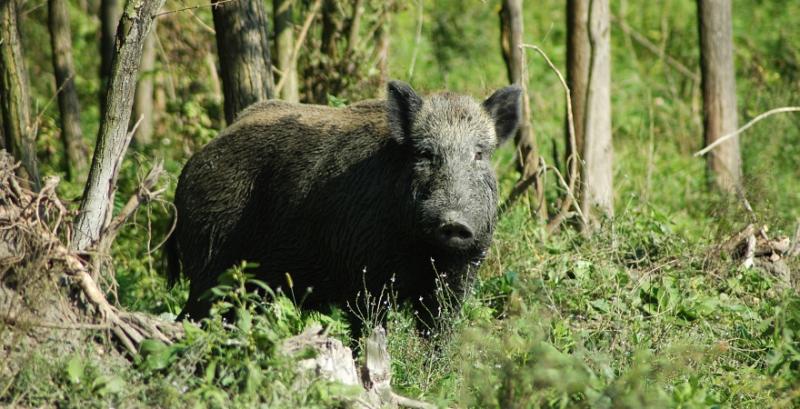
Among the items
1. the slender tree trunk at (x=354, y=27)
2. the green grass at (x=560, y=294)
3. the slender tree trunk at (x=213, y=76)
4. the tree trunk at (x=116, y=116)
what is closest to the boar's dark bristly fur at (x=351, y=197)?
the green grass at (x=560, y=294)

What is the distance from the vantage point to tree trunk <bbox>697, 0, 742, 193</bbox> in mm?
8734

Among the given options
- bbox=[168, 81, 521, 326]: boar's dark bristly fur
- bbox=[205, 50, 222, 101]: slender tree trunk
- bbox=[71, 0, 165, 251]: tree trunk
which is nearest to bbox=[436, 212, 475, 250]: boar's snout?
bbox=[168, 81, 521, 326]: boar's dark bristly fur

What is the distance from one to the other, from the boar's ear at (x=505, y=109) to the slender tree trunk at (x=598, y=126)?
5.07ft

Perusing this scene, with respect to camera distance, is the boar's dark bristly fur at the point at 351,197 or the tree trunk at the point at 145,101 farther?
the tree trunk at the point at 145,101

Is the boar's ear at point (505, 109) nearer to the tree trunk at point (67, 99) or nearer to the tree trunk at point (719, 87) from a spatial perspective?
the tree trunk at point (719, 87)

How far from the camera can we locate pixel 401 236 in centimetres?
556

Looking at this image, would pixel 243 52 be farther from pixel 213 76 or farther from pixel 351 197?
pixel 213 76

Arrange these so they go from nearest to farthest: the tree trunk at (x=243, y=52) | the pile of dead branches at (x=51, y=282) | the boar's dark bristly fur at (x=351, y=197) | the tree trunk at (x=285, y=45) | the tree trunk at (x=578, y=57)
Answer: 1. the pile of dead branches at (x=51, y=282)
2. the boar's dark bristly fur at (x=351, y=197)
3. the tree trunk at (x=243, y=52)
4. the tree trunk at (x=578, y=57)
5. the tree trunk at (x=285, y=45)

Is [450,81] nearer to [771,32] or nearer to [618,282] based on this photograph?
[771,32]

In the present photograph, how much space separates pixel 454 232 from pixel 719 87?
4.42 m

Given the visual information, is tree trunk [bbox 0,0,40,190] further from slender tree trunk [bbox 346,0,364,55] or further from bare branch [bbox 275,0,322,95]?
slender tree trunk [bbox 346,0,364,55]

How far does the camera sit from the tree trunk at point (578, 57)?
801 centimetres

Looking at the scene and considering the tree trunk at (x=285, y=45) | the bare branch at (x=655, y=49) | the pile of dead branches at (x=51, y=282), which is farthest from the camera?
the bare branch at (x=655, y=49)

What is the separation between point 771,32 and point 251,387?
1143 cm
